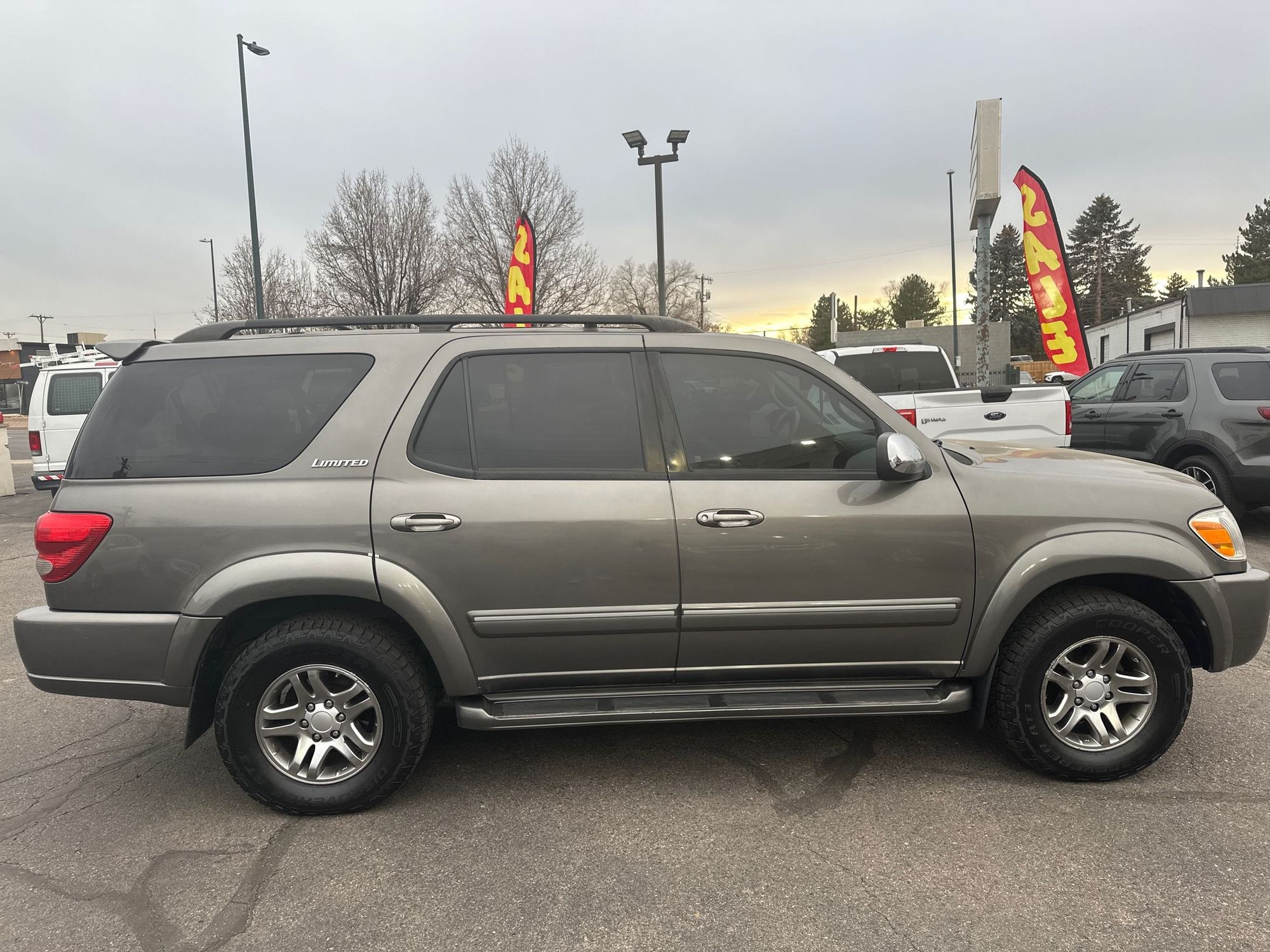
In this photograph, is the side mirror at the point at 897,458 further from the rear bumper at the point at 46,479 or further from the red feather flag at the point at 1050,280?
the red feather flag at the point at 1050,280

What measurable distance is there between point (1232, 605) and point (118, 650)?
13.6 ft

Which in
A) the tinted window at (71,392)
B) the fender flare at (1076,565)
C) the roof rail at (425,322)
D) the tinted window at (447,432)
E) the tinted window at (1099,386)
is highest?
the tinted window at (71,392)

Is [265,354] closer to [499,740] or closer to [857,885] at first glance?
[499,740]

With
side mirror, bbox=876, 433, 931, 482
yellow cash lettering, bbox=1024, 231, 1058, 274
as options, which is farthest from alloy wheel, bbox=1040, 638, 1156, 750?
yellow cash lettering, bbox=1024, 231, 1058, 274

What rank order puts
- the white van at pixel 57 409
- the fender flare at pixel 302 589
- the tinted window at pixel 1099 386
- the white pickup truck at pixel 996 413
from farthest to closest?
the white van at pixel 57 409
the tinted window at pixel 1099 386
the white pickup truck at pixel 996 413
the fender flare at pixel 302 589

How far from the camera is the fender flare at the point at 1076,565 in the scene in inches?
118

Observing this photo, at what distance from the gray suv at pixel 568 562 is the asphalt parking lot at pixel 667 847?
286 millimetres

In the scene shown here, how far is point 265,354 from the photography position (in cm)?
313

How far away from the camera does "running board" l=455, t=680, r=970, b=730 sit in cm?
299

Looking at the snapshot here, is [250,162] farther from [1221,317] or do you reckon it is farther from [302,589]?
[1221,317]

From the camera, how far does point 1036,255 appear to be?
15555 millimetres

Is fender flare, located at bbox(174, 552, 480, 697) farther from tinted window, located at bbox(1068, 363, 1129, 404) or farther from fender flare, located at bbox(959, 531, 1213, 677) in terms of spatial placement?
tinted window, located at bbox(1068, 363, 1129, 404)

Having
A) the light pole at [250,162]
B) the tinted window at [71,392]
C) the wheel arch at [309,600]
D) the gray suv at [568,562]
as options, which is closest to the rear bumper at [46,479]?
the tinted window at [71,392]

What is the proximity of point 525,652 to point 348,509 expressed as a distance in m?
0.83
